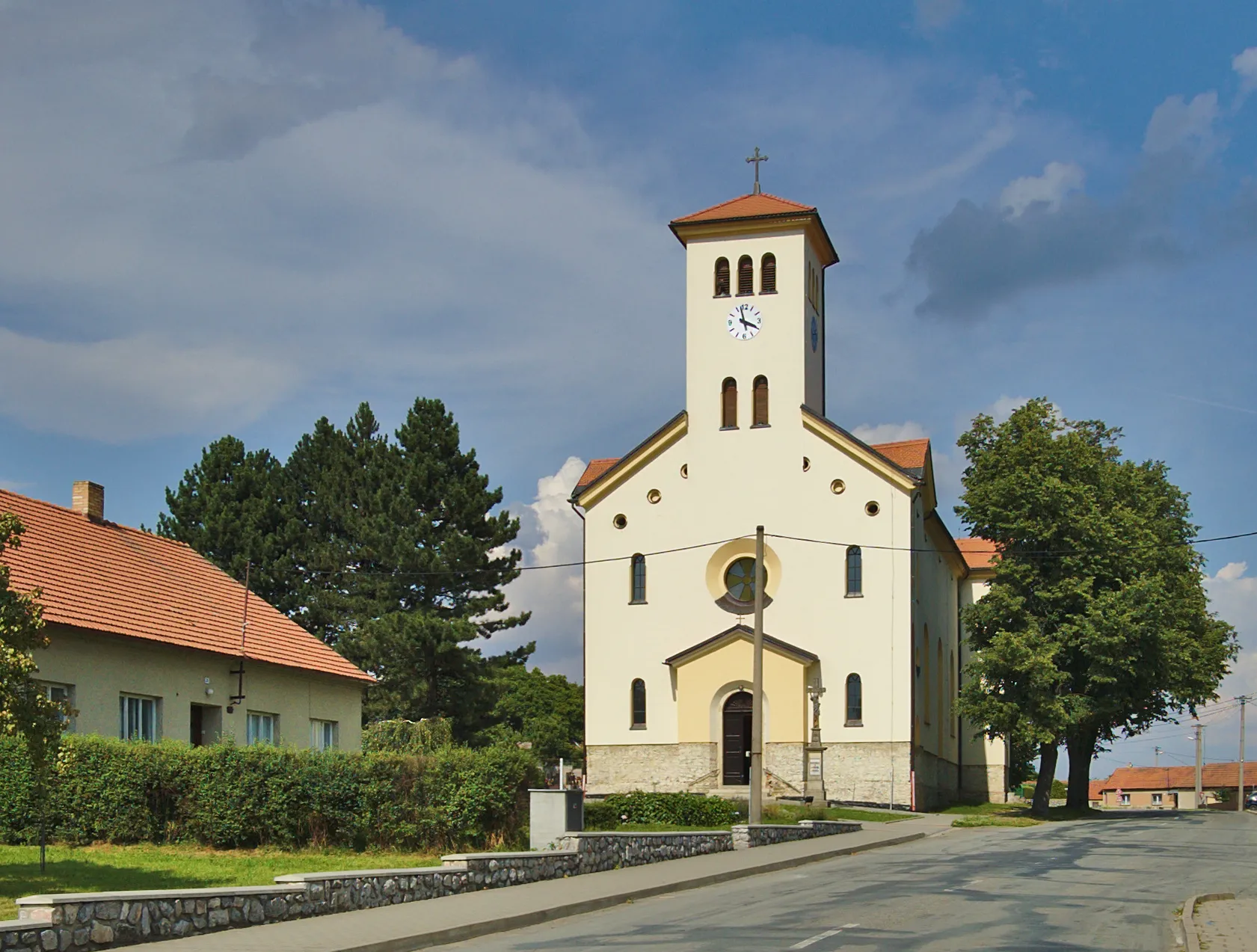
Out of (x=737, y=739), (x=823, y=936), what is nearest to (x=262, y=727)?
(x=737, y=739)

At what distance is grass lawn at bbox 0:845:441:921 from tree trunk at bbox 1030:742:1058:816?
2831cm

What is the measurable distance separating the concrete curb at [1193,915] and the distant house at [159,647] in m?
17.2

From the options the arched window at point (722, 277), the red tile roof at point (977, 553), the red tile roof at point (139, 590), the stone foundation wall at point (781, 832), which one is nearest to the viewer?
the stone foundation wall at point (781, 832)

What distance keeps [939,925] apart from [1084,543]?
31726 millimetres

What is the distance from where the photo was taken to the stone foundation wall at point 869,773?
43969 millimetres

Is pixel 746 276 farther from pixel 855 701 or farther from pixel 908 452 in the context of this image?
pixel 855 701

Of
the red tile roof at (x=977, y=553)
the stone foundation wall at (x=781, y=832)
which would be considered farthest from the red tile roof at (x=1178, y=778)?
the stone foundation wall at (x=781, y=832)

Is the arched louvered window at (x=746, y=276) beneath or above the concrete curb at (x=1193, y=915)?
above

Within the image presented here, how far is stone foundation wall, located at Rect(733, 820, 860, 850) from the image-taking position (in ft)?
88.5

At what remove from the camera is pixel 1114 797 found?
12694cm

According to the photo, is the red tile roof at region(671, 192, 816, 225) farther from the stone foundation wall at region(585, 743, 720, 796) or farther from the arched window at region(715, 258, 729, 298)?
the stone foundation wall at region(585, 743, 720, 796)

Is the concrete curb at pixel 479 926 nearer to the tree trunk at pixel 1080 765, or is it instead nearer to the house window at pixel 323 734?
the house window at pixel 323 734

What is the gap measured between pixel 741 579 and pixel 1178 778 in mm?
86890

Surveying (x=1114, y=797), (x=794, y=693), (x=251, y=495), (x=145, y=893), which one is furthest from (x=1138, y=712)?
(x=1114, y=797)
